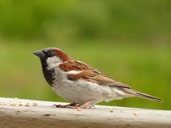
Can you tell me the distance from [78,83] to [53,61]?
251mm

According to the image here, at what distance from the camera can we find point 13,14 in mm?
10031

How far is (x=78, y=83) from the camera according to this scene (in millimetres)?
2893

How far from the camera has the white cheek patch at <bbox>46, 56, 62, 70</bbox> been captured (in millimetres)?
3033

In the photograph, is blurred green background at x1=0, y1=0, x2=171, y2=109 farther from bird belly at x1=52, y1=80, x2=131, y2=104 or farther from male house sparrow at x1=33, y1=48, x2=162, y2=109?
bird belly at x1=52, y1=80, x2=131, y2=104

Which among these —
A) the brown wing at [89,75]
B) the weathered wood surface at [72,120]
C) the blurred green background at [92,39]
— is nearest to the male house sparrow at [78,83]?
the brown wing at [89,75]

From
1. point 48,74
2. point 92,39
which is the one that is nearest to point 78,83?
point 48,74

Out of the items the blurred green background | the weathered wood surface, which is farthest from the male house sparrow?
the blurred green background

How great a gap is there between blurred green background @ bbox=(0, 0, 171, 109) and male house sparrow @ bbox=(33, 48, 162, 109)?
278 centimetres

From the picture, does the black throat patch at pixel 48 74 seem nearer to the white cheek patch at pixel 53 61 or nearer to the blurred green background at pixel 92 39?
the white cheek patch at pixel 53 61

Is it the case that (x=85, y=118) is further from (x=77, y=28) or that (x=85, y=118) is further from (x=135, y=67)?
(x=77, y=28)

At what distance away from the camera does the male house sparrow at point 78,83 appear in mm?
2869

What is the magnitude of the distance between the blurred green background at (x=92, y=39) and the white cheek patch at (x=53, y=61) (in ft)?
9.10

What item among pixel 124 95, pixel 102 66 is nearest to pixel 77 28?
pixel 102 66

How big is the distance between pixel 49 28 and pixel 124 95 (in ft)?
22.4
